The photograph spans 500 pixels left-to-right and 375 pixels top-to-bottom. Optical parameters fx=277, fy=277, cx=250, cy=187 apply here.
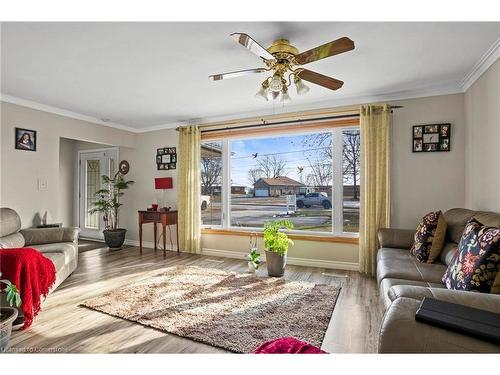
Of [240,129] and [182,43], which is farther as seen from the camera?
[240,129]

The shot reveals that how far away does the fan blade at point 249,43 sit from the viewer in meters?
1.73

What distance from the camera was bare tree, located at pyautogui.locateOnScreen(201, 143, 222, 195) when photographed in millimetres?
4965

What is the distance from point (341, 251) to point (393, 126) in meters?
1.84

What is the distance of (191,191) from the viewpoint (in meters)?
4.85

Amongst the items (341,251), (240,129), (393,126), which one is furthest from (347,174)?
(240,129)

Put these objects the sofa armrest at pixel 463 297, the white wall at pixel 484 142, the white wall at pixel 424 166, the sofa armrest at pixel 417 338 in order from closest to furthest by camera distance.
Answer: the sofa armrest at pixel 417 338 < the sofa armrest at pixel 463 297 < the white wall at pixel 484 142 < the white wall at pixel 424 166

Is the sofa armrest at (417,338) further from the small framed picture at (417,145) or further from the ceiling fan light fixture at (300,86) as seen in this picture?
the small framed picture at (417,145)

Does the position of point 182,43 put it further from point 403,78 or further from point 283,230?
point 283,230

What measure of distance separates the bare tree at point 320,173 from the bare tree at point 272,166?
439mm

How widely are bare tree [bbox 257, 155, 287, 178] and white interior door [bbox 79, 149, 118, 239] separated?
11.2 feet

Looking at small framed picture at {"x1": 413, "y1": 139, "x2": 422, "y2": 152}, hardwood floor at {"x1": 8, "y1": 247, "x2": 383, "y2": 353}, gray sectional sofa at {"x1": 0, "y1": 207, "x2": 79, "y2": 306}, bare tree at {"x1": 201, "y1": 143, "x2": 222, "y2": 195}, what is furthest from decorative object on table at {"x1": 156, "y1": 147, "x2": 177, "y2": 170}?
small framed picture at {"x1": 413, "y1": 139, "x2": 422, "y2": 152}

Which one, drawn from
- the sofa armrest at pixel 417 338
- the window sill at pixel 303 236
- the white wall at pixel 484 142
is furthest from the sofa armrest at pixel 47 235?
the white wall at pixel 484 142

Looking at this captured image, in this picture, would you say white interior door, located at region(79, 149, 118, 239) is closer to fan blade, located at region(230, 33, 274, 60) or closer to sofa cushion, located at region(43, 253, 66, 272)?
sofa cushion, located at region(43, 253, 66, 272)
